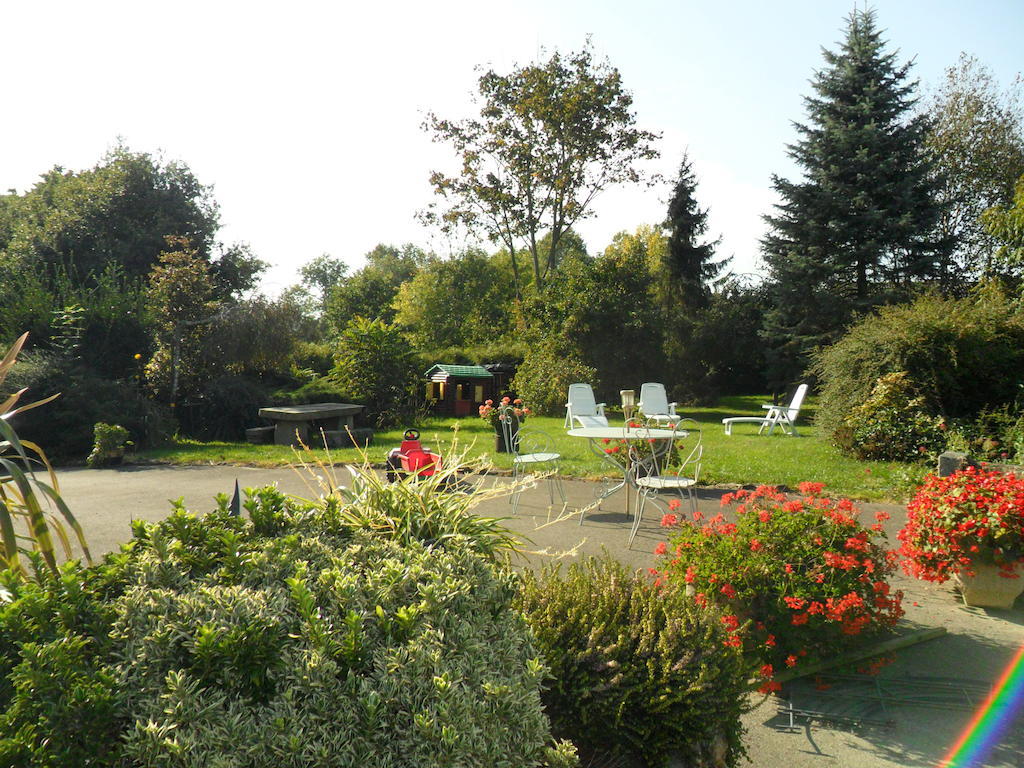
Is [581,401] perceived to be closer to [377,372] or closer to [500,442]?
[500,442]

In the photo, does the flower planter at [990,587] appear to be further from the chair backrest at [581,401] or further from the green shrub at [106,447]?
the green shrub at [106,447]

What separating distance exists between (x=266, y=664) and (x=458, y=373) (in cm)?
1723

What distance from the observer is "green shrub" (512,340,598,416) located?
18.5 m

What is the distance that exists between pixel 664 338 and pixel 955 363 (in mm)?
10363

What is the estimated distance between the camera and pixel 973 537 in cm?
419

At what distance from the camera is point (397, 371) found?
52.7 feet

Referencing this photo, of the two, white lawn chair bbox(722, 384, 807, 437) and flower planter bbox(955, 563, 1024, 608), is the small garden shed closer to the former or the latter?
white lawn chair bbox(722, 384, 807, 437)

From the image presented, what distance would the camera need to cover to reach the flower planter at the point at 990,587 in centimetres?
423

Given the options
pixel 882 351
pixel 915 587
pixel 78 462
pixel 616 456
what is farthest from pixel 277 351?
pixel 915 587

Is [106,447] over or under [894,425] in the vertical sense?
under

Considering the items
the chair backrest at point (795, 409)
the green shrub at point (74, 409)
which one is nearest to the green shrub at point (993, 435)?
the chair backrest at point (795, 409)

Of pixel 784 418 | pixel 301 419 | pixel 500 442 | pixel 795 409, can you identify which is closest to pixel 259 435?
pixel 301 419

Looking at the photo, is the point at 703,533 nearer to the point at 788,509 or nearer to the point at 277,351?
the point at 788,509

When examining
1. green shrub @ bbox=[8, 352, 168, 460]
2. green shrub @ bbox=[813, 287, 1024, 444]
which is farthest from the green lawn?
green shrub @ bbox=[813, 287, 1024, 444]
